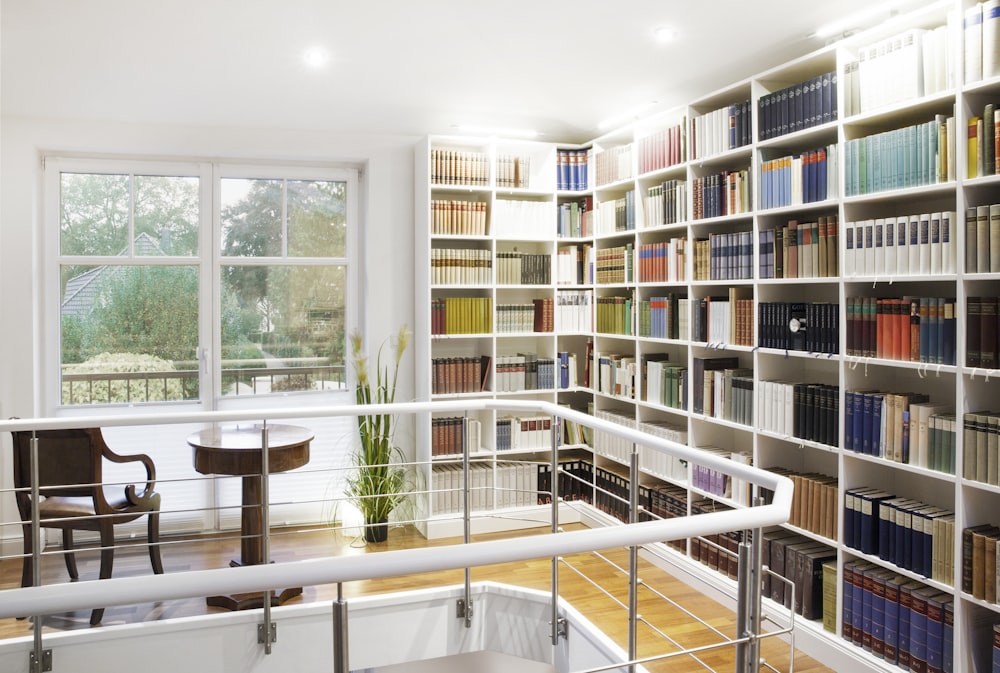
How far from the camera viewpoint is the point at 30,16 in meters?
3.12

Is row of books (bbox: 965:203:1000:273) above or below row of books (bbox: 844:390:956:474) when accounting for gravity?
above

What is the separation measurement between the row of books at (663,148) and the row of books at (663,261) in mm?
460

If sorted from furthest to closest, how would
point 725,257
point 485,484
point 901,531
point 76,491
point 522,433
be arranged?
point 522,433
point 485,484
point 725,257
point 76,491
point 901,531

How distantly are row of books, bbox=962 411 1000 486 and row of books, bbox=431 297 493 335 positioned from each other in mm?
3033

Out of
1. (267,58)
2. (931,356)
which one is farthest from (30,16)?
(931,356)

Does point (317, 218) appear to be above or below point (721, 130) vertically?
below

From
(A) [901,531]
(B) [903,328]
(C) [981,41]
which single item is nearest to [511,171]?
(B) [903,328]

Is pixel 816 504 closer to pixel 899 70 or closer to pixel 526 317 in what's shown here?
pixel 899 70

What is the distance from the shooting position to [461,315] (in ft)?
16.8

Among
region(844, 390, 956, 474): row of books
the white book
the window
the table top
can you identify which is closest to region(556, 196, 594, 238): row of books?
A: the window

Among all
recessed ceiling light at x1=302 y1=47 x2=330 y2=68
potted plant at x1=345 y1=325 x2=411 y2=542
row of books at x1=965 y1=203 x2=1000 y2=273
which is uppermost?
recessed ceiling light at x1=302 y1=47 x2=330 y2=68

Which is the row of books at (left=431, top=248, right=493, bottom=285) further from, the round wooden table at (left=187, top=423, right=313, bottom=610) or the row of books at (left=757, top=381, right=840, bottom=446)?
the row of books at (left=757, top=381, right=840, bottom=446)

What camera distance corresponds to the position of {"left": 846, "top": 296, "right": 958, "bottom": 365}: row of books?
283 centimetres

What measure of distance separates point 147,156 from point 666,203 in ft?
11.0
